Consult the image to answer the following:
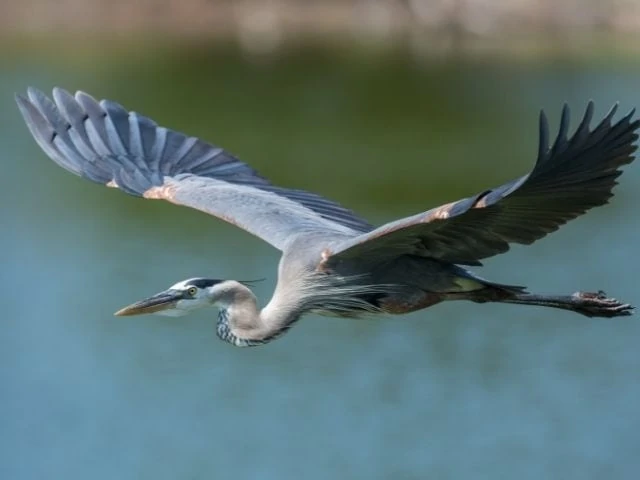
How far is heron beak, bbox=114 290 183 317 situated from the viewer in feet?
20.3

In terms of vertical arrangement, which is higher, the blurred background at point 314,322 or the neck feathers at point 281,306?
the blurred background at point 314,322

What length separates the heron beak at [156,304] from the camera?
619 centimetres

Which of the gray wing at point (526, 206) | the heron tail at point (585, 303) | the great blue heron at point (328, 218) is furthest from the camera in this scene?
the heron tail at point (585, 303)

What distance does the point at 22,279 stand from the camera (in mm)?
13477

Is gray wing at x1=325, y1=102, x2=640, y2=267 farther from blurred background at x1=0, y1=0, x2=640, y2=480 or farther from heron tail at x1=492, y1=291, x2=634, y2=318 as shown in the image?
blurred background at x1=0, y1=0, x2=640, y2=480

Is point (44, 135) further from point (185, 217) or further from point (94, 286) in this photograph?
point (185, 217)

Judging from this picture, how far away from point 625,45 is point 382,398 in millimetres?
12881

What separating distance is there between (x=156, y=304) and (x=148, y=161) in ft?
Answer: 4.65

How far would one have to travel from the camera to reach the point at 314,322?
41.8 feet

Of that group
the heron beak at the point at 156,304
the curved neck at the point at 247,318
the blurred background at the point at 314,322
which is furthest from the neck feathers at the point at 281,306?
the blurred background at the point at 314,322

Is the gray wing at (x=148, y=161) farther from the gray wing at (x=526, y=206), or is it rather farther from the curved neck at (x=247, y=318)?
the gray wing at (x=526, y=206)

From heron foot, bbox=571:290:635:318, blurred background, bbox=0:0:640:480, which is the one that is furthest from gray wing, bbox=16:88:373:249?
blurred background, bbox=0:0:640:480

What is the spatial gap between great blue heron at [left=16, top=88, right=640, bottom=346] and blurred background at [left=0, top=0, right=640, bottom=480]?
11.0 feet

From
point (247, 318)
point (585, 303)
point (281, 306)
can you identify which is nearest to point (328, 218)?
point (281, 306)
